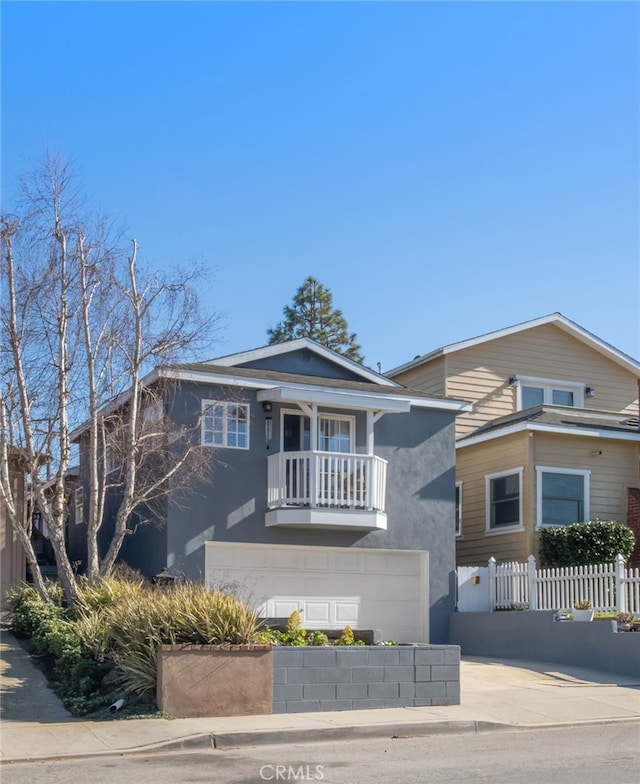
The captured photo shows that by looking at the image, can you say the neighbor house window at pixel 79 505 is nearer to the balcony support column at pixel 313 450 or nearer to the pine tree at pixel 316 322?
the balcony support column at pixel 313 450

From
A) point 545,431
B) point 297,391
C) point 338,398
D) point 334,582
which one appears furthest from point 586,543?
point 297,391

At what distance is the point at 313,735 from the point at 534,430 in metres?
12.4

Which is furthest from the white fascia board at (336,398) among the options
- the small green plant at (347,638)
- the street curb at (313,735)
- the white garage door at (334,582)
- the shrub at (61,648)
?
the street curb at (313,735)

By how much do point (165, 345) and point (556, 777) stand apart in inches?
416

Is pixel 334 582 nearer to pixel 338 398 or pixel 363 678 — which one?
pixel 338 398

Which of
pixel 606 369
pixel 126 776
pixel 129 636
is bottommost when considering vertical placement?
pixel 126 776

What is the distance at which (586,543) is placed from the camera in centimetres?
2191

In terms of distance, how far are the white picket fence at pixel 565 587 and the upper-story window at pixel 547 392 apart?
7.28 m

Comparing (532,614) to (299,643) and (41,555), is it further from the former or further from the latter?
(41,555)

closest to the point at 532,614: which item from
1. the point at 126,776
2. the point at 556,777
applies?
the point at 556,777

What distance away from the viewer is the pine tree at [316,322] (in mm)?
52656

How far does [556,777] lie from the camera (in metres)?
9.35

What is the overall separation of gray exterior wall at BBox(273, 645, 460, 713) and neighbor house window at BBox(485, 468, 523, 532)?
29.9 feet

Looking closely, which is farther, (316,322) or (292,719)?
(316,322)
